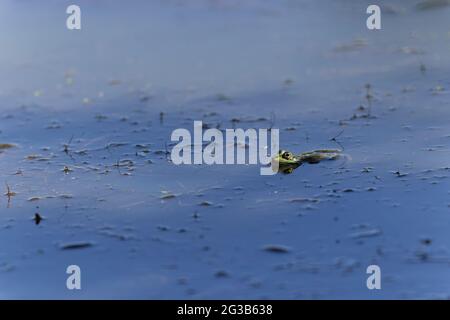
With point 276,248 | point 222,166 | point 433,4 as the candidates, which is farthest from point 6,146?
point 433,4

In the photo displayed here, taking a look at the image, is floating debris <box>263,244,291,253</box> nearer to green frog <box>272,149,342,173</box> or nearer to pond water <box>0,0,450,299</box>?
pond water <box>0,0,450,299</box>

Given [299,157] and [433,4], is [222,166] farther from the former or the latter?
[433,4]

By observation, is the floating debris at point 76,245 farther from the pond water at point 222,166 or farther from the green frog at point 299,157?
the green frog at point 299,157

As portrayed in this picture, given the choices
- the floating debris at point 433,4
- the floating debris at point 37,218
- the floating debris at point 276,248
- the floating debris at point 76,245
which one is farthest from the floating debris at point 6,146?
the floating debris at point 433,4

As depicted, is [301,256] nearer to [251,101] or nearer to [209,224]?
[209,224]

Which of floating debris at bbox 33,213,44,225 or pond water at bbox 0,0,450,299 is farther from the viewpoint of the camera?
floating debris at bbox 33,213,44,225

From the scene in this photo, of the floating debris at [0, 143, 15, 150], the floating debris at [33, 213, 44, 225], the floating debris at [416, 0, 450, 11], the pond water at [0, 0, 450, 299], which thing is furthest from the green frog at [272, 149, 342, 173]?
the floating debris at [416, 0, 450, 11]

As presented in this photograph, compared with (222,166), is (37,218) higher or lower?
lower

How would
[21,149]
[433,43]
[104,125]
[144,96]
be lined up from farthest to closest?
[433,43] < [144,96] < [104,125] < [21,149]
